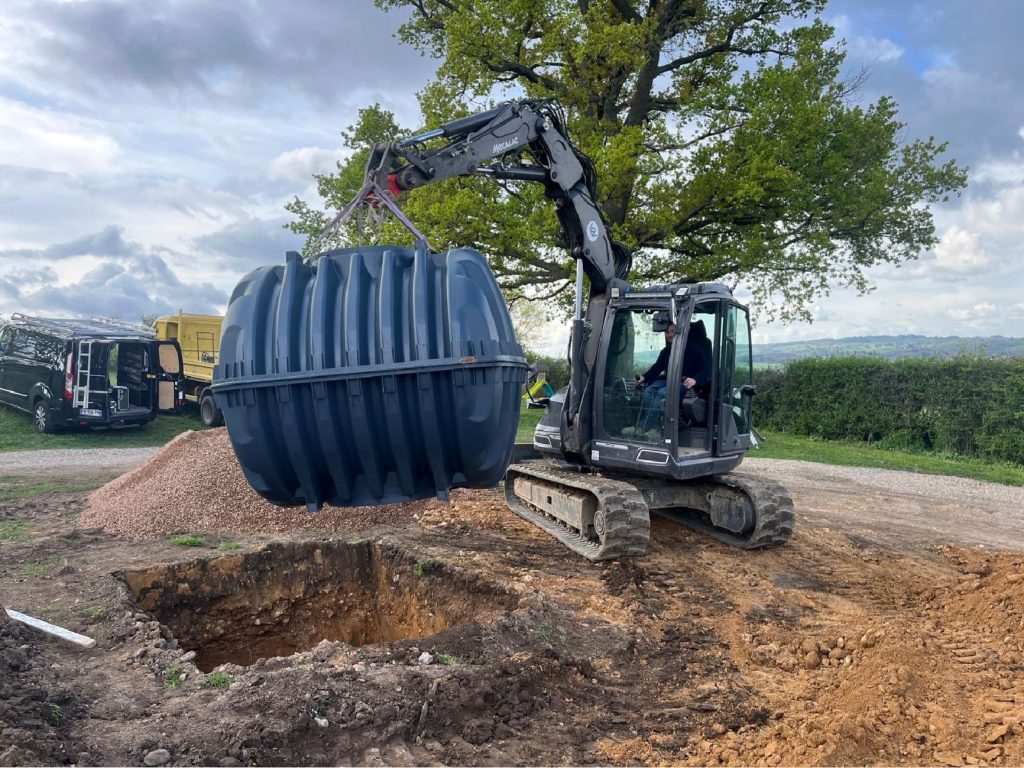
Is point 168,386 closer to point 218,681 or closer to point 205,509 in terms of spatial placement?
point 205,509

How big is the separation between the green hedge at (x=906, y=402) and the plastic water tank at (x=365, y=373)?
47.1 feet

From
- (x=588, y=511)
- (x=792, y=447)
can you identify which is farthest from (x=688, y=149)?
(x=588, y=511)

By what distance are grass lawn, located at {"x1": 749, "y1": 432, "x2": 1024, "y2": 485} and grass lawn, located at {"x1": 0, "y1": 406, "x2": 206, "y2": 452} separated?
12571 mm

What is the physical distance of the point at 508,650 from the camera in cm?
476

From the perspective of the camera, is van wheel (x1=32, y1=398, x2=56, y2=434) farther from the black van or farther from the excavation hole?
the excavation hole

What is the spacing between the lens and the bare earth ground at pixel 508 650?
3.78 metres

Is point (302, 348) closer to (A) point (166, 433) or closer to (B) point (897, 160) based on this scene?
(A) point (166, 433)

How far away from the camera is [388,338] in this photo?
3.87 m

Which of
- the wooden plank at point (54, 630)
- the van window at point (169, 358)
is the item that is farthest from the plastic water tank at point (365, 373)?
the van window at point (169, 358)

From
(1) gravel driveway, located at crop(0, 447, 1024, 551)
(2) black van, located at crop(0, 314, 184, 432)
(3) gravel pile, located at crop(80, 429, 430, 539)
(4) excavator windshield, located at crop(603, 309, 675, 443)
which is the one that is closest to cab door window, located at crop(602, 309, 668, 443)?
(4) excavator windshield, located at crop(603, 309, 675, 443)

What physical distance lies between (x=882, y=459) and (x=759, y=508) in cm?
952

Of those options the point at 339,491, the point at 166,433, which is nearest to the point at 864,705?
the point at 339,491

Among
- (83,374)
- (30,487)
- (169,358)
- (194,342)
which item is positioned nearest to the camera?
(30,487)

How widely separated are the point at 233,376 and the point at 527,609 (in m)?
2.73
